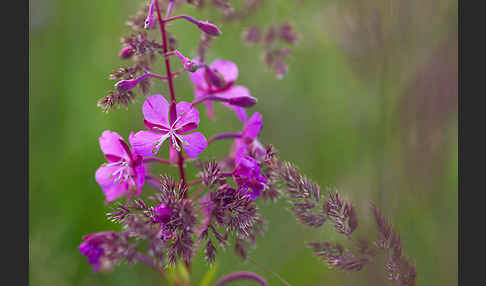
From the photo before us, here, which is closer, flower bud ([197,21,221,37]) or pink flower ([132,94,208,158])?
pink flower ([132,94,208,158])

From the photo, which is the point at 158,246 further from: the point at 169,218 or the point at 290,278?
the point at 290,278

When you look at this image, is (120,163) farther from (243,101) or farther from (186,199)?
(243,101)

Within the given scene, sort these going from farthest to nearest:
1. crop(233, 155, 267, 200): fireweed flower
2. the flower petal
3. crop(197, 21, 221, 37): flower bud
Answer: the flower petal < crop(197, 21, 221, 37): flower bud < crop(233, 155, 267, 200): fireweed flower

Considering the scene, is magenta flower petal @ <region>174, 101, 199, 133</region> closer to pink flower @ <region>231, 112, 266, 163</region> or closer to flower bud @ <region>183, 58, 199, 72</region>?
flower bud @ <region>183, 58, 199, 72</region>

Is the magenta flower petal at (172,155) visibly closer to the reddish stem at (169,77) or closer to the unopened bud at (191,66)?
the reddish stem at (169,77)

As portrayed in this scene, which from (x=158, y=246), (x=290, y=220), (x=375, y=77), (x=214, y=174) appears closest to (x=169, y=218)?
(x=158, y=246)

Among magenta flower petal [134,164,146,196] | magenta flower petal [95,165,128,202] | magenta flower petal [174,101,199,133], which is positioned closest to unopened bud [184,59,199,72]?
magenta flower petal [174,101,199,133]
